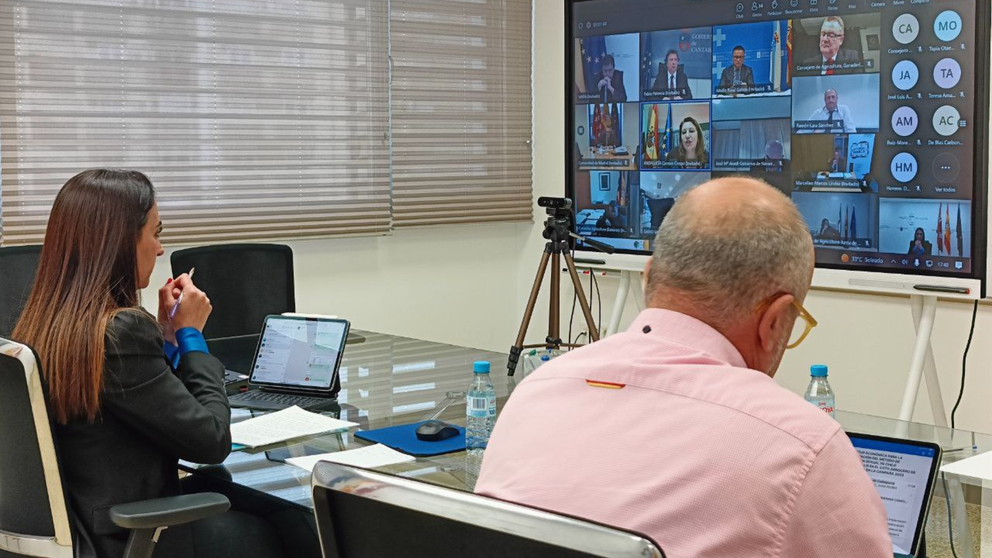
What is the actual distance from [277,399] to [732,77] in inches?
110

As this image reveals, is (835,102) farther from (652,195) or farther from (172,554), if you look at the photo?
(172,554)

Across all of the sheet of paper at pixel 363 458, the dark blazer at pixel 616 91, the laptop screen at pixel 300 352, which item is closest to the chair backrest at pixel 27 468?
the sheet of paper at pixel 363 458

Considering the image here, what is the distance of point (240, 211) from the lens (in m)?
5.34

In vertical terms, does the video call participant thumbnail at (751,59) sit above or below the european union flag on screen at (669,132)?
above

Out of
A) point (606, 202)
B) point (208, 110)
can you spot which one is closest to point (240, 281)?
point (208, 110)

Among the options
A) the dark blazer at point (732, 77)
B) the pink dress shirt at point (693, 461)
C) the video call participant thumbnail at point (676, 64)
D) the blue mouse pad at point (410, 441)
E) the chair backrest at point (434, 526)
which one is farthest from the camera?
the video call participant thumbnail at point (676, 64)

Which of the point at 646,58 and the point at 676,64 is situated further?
the point at 646,58

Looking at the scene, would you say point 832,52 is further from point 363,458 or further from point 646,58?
point 363,458

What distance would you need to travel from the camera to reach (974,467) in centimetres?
215

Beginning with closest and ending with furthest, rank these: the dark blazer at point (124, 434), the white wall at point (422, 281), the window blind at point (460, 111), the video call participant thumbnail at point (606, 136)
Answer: the dark blazer at point (124, 434)
the video call participant thumbnail at point (606, 136)
the white wall at point (422, 281)
the window blind at point (460, 111)

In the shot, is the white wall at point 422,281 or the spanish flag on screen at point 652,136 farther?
the white wall at point 422,281

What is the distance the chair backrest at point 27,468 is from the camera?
206cm

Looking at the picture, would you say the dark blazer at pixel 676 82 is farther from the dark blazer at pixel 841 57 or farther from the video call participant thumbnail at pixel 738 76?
the dark blazer at pixel 841 57

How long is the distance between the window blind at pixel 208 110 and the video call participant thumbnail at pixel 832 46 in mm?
2208
